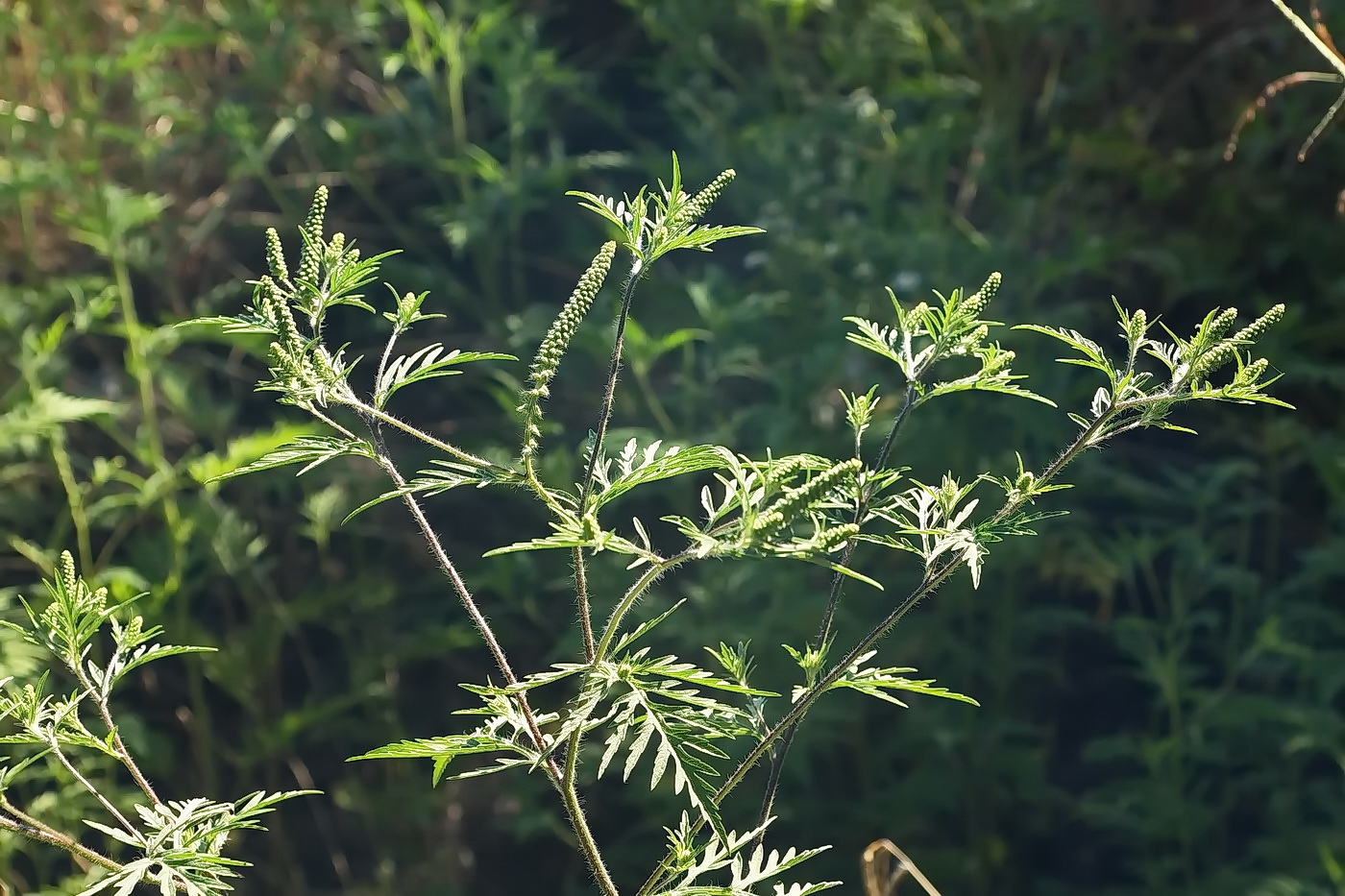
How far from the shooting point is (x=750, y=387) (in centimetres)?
288

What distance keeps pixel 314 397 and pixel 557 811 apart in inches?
73.8

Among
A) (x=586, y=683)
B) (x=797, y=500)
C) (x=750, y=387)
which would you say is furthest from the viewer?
(x=750, y=387)

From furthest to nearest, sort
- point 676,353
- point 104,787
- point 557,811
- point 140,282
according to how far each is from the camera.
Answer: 1. point 140,282
2. point 676,353
3. point 557,811
4. point 104,787

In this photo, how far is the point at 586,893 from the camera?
2.61m

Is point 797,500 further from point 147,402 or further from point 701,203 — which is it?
point 147,402

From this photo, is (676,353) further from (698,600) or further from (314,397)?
(314,397)

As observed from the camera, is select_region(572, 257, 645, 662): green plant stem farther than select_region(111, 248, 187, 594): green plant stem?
No

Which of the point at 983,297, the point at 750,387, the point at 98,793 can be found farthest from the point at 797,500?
the point at 750,387

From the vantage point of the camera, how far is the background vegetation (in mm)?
2402

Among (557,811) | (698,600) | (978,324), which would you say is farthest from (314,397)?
(557,811)

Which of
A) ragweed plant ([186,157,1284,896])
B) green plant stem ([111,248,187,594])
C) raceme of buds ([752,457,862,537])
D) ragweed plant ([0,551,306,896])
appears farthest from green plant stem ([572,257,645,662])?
green plant stem ([111,248,187,594])

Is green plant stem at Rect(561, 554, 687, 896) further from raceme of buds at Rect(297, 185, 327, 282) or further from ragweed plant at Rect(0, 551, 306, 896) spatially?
raceme of buds at Rect(297, 185, 327, 282)

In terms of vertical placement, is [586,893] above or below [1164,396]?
below

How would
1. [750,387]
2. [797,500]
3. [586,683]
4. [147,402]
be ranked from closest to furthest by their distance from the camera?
[797,500] → [586,683] → [147,402] → [750,387]
